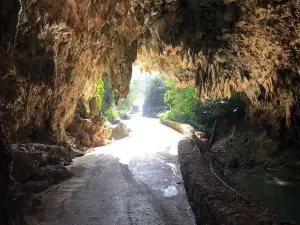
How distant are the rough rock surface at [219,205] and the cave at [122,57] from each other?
14 cm

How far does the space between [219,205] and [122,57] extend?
8951mm

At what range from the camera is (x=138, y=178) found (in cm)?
891

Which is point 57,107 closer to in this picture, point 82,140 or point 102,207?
point 82,140

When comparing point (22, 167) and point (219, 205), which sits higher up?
point (219, 205)

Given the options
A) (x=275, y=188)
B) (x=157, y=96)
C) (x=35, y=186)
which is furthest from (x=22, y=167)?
(x=157, y=96)

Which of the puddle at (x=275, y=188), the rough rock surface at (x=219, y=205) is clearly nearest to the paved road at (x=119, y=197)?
the rough rock surface at (x=219, y=205)

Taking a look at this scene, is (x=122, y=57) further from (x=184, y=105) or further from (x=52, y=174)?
(x=184, y=105)

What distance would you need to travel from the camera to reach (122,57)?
1241 centimetres

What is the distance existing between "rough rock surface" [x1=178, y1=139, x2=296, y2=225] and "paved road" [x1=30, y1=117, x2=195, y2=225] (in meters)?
0.42

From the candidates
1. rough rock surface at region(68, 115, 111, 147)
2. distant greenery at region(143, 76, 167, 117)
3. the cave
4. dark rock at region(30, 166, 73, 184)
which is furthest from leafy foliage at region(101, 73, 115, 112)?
distant greenery at region(143, 76, 167, 117)

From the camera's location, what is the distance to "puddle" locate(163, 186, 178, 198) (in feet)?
23.6

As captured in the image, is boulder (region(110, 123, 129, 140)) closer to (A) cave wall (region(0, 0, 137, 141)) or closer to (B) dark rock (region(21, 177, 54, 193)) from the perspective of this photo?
(A) cave wall (region(0, 0, 137, 141))

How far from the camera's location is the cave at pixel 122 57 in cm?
715

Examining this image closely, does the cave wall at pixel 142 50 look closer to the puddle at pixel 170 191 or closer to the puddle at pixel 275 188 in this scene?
the puddle at pixel 275 188
